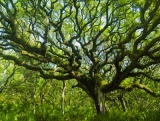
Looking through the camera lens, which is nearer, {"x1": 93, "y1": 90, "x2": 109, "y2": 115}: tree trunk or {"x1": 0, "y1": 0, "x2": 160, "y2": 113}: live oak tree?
{"x1": 0, "y1": 0, "x2": 160, "y2": 113}: live oak tree

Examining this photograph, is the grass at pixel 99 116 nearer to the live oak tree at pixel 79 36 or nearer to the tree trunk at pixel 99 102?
the tree trunk at pixel 99 102

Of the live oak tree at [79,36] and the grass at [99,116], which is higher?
the live oak tree at [79,36]

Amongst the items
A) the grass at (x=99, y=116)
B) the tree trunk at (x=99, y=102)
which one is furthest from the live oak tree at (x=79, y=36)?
the grass at (x=99, y=116)

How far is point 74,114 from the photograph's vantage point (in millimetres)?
18656

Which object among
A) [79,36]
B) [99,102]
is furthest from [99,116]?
[79,36]

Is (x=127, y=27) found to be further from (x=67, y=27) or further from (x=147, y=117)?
(x=147, y=117)

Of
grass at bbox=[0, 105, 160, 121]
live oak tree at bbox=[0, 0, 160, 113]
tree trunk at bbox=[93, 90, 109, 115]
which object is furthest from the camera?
tree trunk at bbox=[93, 90, 109, 115]

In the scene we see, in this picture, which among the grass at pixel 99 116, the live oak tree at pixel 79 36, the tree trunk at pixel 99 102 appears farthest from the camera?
the tree trunk at pixel 99 102

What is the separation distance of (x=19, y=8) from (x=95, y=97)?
22.0 feet

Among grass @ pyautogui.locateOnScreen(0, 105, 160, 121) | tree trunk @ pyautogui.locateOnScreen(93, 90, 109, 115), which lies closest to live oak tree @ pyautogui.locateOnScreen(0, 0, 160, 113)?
tree trunk @ pyautogui.locateOnScreen(93, 90, 109, 115)

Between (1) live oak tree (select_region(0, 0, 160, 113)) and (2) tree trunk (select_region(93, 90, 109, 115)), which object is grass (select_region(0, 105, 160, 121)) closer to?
(2) tree trunk (select_region(93, 90, 109, 115))

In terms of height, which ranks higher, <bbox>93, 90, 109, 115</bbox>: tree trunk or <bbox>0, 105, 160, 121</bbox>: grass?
<bbox>93, 90, 109, 115</bbox>: tree trunk

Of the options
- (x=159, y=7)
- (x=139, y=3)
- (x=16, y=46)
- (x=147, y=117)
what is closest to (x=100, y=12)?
(x=139, y=3)

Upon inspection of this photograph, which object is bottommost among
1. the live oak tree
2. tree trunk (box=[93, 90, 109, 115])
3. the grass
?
the grass
